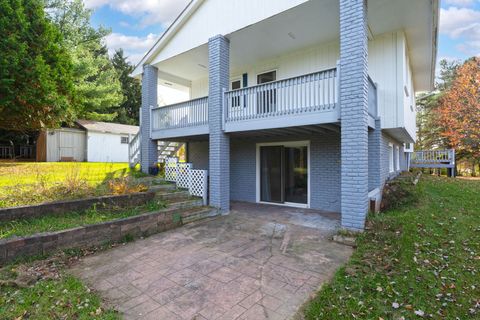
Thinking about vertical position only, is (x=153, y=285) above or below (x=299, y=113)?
below

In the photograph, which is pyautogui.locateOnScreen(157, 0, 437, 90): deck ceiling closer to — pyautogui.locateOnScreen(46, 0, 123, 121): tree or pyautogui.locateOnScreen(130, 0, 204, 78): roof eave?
pyautogui.locateOnScreen(130, 0, 204, 78): roof eave

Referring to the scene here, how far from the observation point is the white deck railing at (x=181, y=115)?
28.9 feet

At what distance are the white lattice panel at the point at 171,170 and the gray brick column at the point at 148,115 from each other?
1292 mm

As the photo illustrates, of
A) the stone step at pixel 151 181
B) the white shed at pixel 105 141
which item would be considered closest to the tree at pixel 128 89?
the white shed at pixel 105 141

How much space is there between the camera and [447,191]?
9438 mm

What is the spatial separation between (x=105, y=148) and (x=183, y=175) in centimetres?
1373

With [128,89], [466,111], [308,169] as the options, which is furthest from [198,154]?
[128,89]

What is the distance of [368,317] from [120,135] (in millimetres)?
21260

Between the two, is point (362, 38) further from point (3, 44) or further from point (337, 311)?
point (3, 44)

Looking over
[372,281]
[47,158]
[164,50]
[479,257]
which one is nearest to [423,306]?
[372,281]

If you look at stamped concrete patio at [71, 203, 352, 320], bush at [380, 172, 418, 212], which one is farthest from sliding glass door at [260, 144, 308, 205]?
stamped concrete patio at [71, 203, 352, 320]

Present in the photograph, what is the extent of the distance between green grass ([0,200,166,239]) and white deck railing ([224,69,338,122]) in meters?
3.96

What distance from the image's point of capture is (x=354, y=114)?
5.54m

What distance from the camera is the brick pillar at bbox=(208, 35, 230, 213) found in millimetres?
7984
